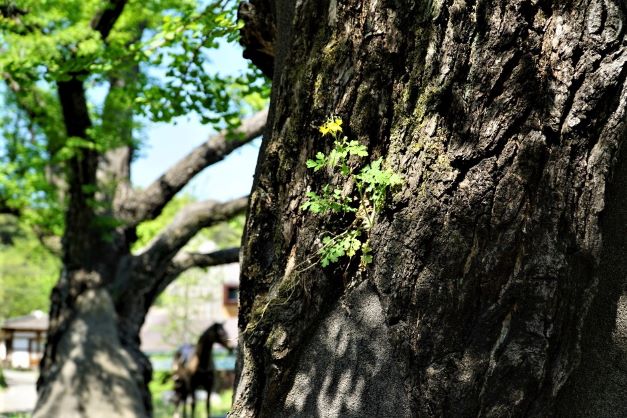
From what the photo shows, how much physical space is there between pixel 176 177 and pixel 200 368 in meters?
6.51

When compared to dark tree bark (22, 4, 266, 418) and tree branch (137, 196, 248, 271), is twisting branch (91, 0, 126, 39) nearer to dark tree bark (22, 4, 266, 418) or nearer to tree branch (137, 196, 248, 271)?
dark tree bark (22, 4, 266, 418)

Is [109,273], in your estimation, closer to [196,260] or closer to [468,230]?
[196,260]

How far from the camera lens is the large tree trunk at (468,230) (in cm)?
370

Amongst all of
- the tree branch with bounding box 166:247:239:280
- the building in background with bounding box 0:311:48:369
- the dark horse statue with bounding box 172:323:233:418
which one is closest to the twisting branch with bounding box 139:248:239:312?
the tree branch with bounding box 166:247:239:280

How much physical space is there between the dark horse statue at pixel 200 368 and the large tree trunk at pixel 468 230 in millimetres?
14456

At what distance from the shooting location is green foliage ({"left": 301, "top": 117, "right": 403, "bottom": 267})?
155 inches

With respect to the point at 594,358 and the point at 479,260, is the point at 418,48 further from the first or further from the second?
the point at 594,358

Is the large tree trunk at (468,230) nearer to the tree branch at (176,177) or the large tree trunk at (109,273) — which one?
the large tree trunk at (109,273)

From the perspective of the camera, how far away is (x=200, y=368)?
63.9 ft

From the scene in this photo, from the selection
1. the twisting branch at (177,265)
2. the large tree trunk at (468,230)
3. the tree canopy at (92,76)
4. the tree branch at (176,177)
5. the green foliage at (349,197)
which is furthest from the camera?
the twisting branch at (177,265)

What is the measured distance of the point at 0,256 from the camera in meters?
52.8

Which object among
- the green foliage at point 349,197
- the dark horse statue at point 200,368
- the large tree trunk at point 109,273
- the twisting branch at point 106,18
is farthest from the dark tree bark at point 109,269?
the green foliage at point 349,197

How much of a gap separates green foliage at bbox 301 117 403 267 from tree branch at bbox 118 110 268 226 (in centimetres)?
982

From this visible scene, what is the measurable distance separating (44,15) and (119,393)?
6984mm
